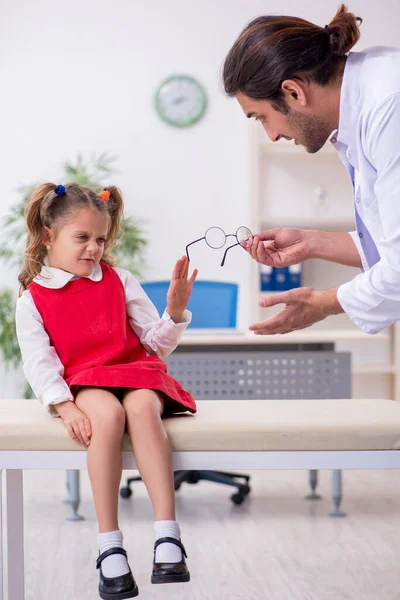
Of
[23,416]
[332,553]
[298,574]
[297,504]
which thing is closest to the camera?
[23,416]

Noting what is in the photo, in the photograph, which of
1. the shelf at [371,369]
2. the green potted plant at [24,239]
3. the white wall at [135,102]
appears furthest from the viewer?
the white wall at [135,102]

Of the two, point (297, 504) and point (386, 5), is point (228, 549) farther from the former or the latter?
point (386, 5)

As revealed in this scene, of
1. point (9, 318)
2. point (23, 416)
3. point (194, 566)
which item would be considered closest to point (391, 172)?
point (23, 416)

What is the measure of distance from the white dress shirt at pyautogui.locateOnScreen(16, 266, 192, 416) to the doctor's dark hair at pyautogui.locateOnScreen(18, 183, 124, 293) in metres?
0.05

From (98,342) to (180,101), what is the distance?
10.3ft

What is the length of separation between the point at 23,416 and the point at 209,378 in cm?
142

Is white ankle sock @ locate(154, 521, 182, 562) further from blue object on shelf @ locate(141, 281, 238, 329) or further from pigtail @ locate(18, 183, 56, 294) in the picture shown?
blue object on shelf @ locate(141, 281, 238, 329)

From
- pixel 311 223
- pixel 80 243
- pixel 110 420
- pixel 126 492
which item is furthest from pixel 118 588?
pixel 311 223

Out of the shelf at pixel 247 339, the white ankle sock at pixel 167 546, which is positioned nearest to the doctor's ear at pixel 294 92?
the white ankle sock at pixel 167 546

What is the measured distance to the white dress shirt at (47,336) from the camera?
1.65 meters

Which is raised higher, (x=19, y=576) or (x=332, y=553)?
(x=19, y=576)

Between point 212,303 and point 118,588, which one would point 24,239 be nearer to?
point 212,303

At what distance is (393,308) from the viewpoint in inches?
60.6

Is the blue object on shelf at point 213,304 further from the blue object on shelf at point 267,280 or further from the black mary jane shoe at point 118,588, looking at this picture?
the black mary jane shoe at point 118,588
